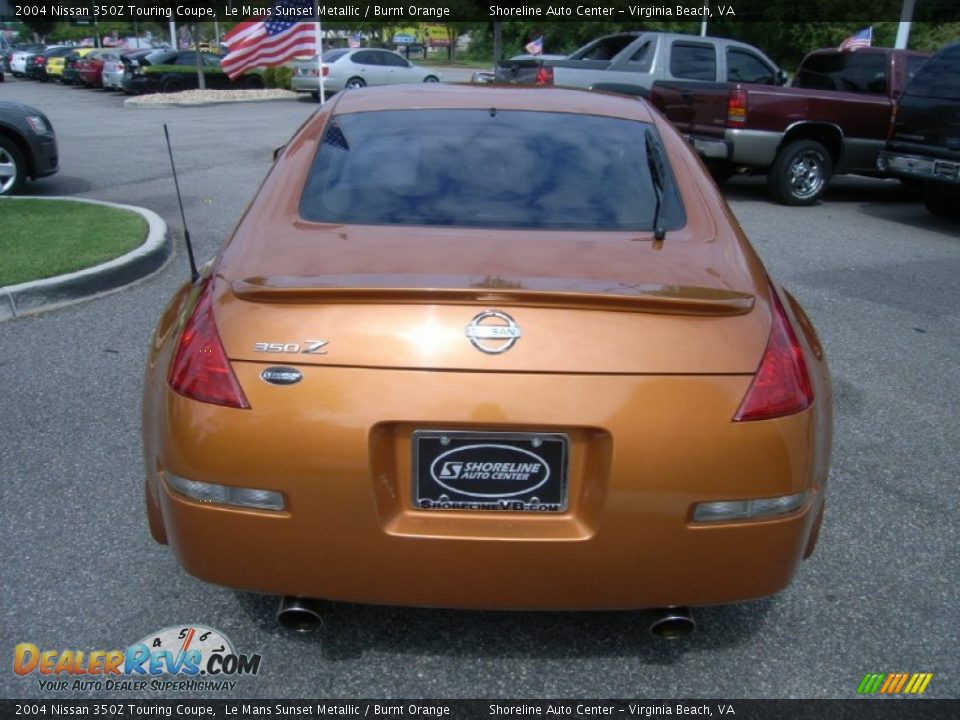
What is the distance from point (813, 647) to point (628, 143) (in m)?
1.83

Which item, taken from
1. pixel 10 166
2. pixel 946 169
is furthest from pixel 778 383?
pixel 10 166

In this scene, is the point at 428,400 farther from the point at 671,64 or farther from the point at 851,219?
the point at 671,64

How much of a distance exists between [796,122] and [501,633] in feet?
32.4

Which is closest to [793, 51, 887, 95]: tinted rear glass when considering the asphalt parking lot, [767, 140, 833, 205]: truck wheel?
[767, 140, 833, 205]: truck wheel

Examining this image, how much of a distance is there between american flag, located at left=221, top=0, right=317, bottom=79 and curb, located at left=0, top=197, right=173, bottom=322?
7731mm

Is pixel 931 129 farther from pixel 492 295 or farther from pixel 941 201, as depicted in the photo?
pixel 492 295

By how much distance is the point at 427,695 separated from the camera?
8.35ft

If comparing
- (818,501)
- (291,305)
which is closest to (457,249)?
(291,305)

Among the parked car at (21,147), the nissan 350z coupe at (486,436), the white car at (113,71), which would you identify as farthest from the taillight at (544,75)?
the white car at (113,71)

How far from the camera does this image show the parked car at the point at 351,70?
85.7ft

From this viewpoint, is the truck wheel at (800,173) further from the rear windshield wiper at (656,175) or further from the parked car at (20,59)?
the parked car at (20,59)

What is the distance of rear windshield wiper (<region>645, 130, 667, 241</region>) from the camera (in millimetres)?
2846

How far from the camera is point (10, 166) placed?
31.7 ft

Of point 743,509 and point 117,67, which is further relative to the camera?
point 117,67
